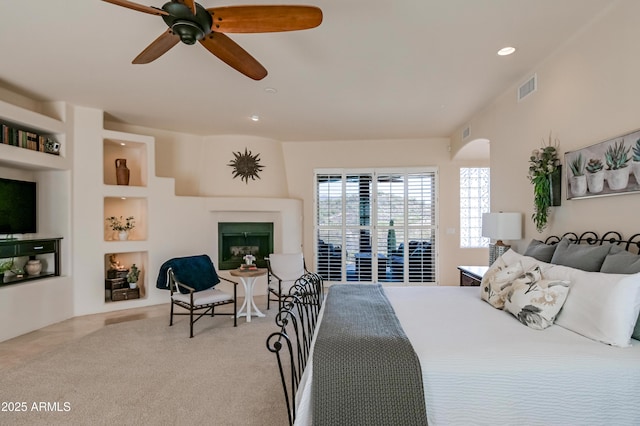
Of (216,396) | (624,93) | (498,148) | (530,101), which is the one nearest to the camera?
(624,93)

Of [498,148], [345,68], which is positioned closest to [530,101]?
[498,148]

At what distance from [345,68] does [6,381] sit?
159 inches

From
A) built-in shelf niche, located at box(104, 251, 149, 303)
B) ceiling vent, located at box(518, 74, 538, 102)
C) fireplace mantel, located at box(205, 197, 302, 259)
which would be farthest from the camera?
fireplace mantel, located at box(205, 197, 302, 259)

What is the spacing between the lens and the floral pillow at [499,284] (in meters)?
2.46

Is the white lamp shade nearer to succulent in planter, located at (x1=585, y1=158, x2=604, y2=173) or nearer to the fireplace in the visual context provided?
succulent in planter, located at (x1=585, y1=158, x2=604, y2=173)

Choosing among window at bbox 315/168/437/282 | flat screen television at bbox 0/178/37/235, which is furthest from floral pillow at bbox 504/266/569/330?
flat screen television at bbox 0/178/37/235

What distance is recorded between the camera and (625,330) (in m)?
1.69

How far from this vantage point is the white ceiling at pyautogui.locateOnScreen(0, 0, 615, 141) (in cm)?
242

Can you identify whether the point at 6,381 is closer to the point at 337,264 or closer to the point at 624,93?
the point at 337,264

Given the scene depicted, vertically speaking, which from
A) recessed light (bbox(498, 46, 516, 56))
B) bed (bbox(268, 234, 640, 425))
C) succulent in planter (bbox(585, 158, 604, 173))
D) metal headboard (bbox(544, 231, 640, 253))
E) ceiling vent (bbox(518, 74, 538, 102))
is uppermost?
recessed light (bbox(498, 46, 516, 56))

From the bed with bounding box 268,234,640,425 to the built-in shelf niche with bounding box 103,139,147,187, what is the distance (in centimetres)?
475

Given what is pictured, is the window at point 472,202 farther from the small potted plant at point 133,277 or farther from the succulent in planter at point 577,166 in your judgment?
the small potted plant at point 133,277

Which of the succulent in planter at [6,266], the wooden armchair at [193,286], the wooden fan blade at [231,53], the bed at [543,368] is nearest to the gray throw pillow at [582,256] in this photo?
the bed at [543,368]

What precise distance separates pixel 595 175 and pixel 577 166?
0.21 m
